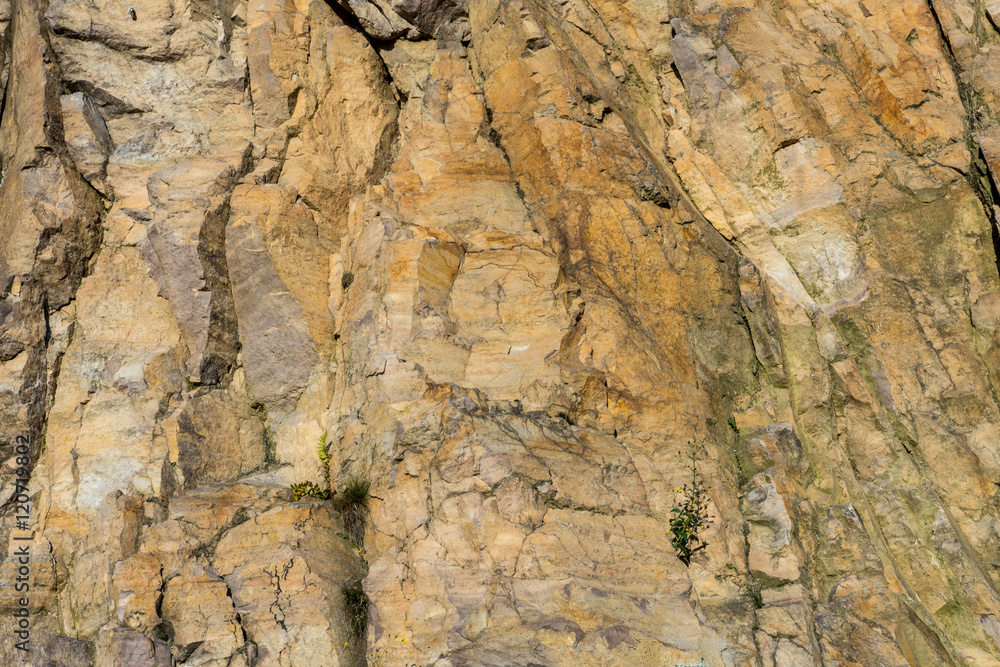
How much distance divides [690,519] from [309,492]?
3.55m

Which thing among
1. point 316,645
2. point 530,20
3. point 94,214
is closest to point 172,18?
point 94,214

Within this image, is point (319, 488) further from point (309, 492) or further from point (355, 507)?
point (355, 507)

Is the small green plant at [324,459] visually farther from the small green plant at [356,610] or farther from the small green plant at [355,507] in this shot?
the small green plant at [356,610]

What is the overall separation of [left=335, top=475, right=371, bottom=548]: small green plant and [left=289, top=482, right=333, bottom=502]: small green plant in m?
0.19

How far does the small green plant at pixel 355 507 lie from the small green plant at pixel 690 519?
2.77m

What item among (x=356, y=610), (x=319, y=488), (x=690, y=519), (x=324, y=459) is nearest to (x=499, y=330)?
(x=324, y=459)

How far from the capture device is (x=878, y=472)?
27.1ft

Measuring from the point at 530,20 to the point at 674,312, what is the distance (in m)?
3.79

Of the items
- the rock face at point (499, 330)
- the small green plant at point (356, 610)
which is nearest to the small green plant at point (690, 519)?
the rock face at point (499, 330)

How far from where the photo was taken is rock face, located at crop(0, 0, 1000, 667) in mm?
7066

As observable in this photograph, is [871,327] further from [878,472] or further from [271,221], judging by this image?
[271,221]

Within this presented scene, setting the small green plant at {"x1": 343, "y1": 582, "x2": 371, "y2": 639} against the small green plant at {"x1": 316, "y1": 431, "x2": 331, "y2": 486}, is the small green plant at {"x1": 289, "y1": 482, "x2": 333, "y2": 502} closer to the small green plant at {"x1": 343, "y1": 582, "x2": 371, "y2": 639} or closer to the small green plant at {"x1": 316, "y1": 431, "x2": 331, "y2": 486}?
the small green plant at {"x1": 316, "y1": 431, "x2": 331, "y2": 486}

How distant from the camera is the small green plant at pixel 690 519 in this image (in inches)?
A: 293

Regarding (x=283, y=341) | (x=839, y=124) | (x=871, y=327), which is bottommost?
(x=871, y=327)
